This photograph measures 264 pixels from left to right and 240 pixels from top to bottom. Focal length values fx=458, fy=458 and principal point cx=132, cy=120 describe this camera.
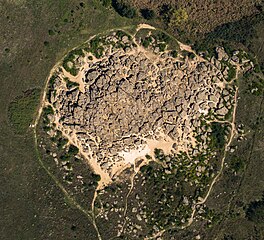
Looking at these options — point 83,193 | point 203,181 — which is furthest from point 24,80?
point 203,181

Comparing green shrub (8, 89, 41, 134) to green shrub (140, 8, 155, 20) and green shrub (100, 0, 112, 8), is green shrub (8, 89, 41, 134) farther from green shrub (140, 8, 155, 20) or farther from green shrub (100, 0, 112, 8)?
green shrub (140, 8, 155, 20)

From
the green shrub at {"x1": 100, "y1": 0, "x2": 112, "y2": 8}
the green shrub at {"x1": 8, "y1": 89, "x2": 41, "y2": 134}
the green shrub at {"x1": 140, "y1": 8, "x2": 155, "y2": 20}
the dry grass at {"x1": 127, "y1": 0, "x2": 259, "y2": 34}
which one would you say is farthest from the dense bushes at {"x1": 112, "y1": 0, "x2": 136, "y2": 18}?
the green shrub at {"x1": 8, "y1": 89, "x2": 41, "y2": 134}

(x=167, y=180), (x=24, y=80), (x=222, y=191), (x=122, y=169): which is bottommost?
(x=222, y=191)

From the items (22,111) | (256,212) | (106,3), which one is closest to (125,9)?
(106,3)

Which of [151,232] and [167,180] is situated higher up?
[167,180]

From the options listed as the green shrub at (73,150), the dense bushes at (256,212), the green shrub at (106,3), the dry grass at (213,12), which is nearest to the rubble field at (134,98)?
the green shrub at (73,150)

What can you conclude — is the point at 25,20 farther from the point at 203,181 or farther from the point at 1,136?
the point at 203,181

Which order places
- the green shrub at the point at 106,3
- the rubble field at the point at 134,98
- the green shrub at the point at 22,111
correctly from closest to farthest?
the rubble field at the point at 134,98 → the green shrub at the point at 22,111 → the green shrub at the point at 106,3

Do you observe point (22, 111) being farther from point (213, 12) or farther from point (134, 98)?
point (213, 12)

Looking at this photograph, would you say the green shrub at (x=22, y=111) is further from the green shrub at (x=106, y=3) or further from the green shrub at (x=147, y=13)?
the green shrub at (x=147, y=13)
